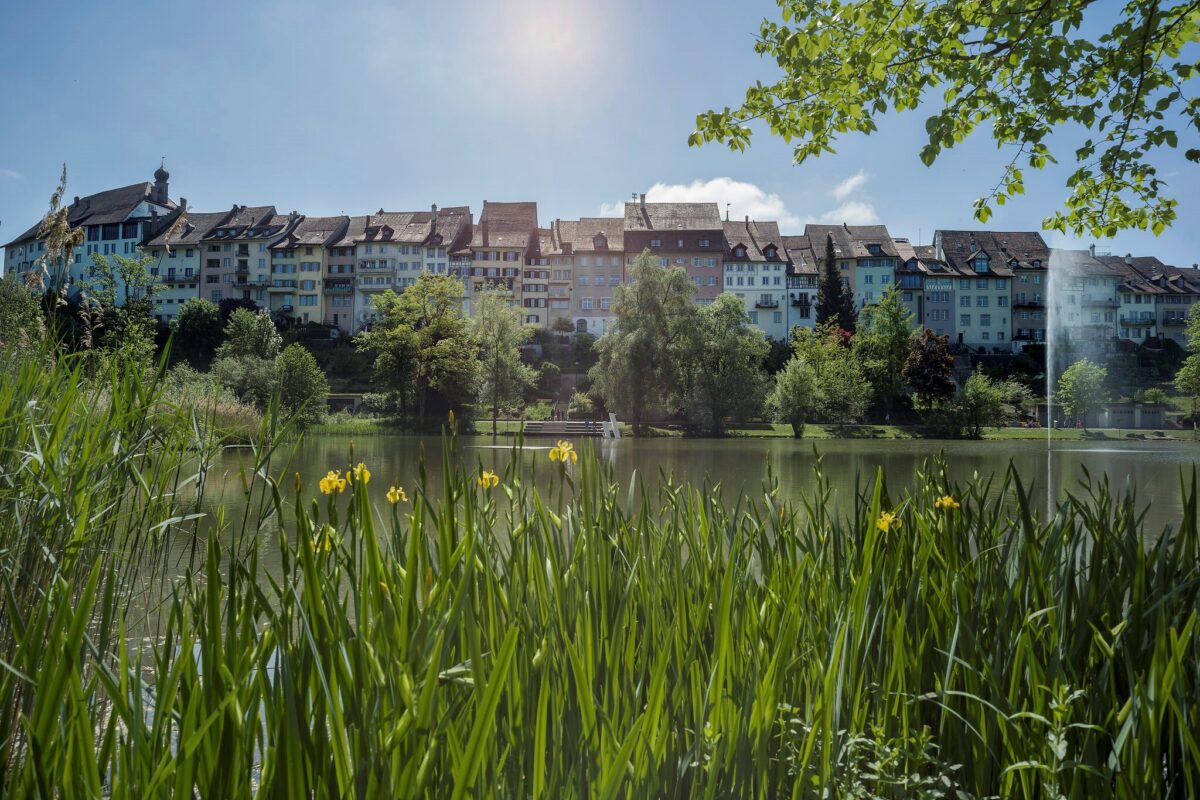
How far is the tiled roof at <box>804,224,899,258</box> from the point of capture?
75.1 m

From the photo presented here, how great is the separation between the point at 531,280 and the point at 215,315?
84.9 ft

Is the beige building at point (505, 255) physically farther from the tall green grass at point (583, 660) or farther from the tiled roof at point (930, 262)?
the tall green grass at point (583, 660)

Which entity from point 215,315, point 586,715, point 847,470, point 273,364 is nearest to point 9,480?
point 586,715

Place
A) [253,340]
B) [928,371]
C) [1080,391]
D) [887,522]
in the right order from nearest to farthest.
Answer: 1. [887,522]
2. [253,340]
3. [928,371]
4. [1080,391]

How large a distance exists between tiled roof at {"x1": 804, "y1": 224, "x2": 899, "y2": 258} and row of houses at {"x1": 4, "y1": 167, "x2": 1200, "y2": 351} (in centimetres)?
17

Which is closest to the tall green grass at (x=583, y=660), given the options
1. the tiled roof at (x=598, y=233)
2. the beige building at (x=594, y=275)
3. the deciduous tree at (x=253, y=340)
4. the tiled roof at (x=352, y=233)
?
the deciduous tree at (x=253, y=340)

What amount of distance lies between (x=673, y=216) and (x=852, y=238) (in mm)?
16333

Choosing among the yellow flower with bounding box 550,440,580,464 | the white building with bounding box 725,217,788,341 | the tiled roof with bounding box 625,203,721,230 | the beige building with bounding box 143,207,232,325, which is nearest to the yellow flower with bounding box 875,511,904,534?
the yellow flower with bounding box 550,440,580,464

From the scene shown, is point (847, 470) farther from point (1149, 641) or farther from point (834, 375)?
point (834, 375)

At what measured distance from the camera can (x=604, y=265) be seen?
243 ft

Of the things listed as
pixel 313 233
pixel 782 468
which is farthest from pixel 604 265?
pixel 782 468

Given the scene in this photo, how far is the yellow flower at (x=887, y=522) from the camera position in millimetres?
2262

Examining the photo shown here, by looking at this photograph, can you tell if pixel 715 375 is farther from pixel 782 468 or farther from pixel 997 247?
pixel 997 247

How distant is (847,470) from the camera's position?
62.1 feet
